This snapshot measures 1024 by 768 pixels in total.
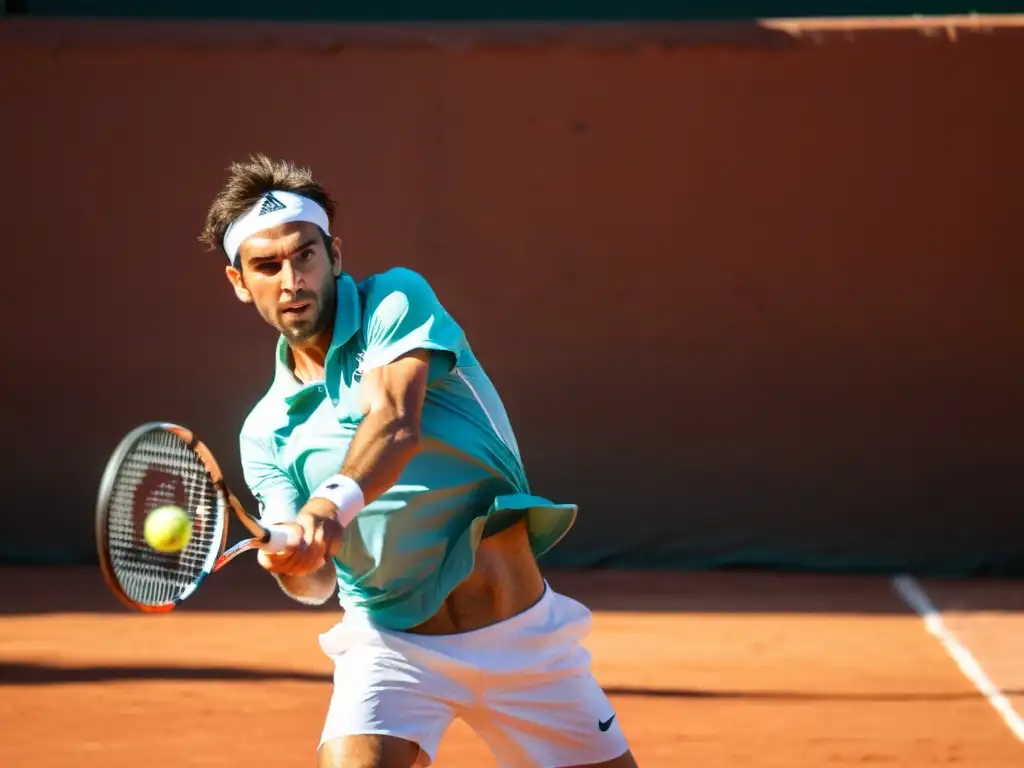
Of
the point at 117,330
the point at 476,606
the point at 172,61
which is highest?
the point at 172,61

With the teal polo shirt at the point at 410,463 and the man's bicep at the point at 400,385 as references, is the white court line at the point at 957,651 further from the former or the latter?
the man's bicep at the point at 400,385

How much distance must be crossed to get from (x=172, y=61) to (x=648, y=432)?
3.14 m

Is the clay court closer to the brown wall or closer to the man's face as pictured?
the brown wall

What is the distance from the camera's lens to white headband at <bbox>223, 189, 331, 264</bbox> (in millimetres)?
3201

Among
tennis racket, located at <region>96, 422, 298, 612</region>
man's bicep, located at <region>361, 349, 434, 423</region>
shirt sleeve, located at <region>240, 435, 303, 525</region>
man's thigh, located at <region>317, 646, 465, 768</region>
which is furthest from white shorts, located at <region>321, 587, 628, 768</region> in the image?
man's bicep, located at <region>361, 349, 434, 423</region>

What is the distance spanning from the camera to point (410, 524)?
124 inches

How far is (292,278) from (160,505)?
0.49 metres

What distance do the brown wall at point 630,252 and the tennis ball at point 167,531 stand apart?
5.57 metres

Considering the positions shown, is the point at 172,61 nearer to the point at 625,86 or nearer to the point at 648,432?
the point at 625,86

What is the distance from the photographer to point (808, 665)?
249 inches

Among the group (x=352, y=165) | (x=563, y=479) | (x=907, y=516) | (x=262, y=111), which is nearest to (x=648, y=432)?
(x=563, y=479)

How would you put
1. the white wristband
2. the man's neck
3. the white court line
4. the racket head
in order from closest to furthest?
the white wristband → the racket head → the man's neck → the white court line

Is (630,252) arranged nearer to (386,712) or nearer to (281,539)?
(386,712)

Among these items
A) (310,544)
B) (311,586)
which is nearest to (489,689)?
(311,586)
